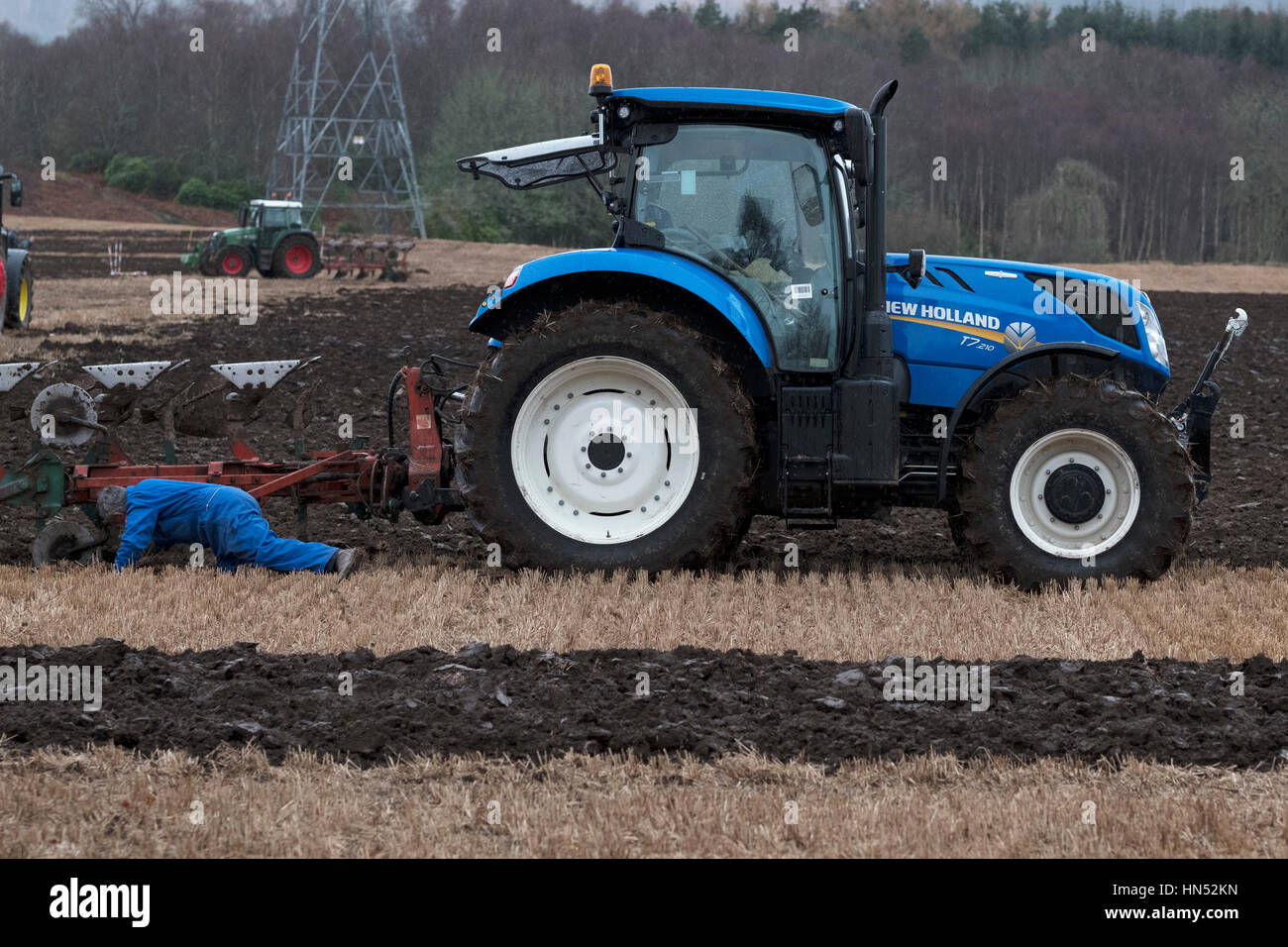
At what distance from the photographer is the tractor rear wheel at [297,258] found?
32656 mm

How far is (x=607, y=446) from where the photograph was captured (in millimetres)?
7633

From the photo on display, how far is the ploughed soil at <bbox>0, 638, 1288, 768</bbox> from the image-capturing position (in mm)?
5125

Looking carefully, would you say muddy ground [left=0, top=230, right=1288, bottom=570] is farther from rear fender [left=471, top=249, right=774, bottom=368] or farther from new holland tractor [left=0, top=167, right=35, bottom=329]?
rear fender [left=471, top=249, right=774, bottom=368]

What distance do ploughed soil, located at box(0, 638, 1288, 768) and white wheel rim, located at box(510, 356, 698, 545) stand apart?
1.48 metres

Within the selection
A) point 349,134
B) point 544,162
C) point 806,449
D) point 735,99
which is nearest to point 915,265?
point 806,449

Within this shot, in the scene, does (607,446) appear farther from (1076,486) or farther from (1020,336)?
(1076,486)

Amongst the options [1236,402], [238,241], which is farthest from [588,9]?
[1236,402]

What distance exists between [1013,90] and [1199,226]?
1145 cm

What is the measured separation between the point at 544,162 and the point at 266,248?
86.7ft

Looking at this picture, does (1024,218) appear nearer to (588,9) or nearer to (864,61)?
(864,61)

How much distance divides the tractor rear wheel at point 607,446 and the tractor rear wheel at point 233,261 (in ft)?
87.5

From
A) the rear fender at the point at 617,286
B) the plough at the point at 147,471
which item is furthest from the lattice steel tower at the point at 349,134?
the rear fender at the point at 617,286

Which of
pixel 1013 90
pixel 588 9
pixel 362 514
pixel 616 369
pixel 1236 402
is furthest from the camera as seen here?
pixel 588 9

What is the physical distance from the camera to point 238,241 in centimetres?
3291
